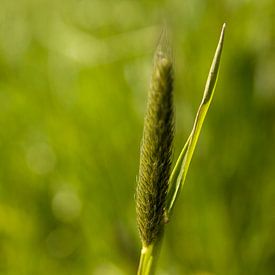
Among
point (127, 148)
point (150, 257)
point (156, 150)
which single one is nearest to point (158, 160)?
point (156, 150)

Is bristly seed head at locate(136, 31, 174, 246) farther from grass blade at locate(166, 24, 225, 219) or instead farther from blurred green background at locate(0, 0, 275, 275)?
blurred green background at locate(0, 0, 275, 275)

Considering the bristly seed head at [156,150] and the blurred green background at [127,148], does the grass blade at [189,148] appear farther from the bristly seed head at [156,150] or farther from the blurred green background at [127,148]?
the blurred green background at [127,148]

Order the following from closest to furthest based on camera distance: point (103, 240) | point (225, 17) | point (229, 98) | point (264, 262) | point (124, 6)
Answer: point (264, 262), point (103, 240), point (229, 98), point (225, 17), point (124, 6)

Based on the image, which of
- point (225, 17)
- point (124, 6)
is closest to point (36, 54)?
point (124, 6)

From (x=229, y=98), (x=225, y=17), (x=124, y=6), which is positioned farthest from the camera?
(x=124, y=6)

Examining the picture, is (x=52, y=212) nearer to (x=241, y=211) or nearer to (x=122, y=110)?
(x=122, y=110)

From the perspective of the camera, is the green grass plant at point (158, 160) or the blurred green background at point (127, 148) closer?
the green grass plant at point (158, 160)

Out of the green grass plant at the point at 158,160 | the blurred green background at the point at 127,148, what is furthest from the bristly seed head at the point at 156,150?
the blurred green background at the point at 127,148
